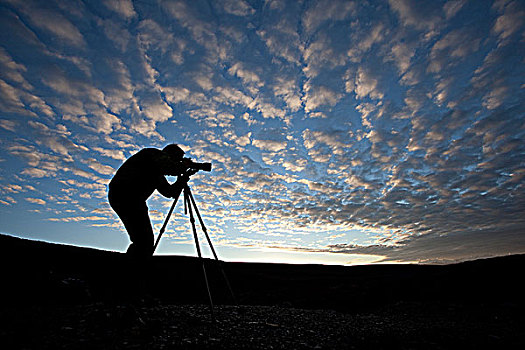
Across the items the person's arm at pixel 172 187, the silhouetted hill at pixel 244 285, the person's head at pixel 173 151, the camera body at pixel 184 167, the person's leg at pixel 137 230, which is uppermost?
the person's head at pixel 173 151

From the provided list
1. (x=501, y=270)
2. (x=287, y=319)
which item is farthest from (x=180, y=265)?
(x=501, y=270)

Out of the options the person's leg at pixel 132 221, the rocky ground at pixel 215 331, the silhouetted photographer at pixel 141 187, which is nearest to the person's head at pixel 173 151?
the silhouetted photographer at pixel 141 187

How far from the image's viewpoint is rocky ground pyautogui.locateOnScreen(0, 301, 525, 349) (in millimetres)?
3092

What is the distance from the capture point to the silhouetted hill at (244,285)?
618cm

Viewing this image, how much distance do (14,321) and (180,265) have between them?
11.8 m

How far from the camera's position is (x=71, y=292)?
6004 millimetres

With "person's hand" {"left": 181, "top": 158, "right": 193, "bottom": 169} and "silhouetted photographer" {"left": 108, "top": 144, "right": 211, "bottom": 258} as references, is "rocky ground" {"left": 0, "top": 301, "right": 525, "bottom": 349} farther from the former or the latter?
"person's hand" {"left": 181, "top": 158, "right": 193, "bottom": 169}

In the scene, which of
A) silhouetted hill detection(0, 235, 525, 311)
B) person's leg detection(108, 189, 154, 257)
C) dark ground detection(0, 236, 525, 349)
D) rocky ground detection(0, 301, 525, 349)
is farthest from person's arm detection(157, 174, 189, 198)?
silhouetted hill detection(0, 235, 525, 311)

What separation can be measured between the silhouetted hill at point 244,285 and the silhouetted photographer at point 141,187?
2.29 metres

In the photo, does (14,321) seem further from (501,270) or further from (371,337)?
(501,270)

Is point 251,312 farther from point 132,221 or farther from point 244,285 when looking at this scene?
point 244,285

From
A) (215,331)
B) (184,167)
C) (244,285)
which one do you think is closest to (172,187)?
(184,167)

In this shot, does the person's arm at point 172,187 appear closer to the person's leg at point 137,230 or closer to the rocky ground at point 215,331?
the person's leg at point 137,230

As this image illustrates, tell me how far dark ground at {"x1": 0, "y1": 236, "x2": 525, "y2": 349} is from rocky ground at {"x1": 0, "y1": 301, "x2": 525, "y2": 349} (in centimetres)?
2
